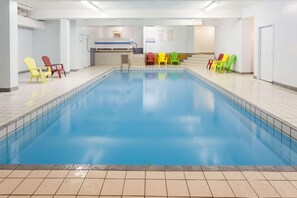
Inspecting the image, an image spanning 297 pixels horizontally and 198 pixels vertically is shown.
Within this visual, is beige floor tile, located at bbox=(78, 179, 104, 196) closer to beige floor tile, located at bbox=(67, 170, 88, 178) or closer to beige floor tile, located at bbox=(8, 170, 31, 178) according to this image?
beige floor tile, located at bbox=(67, 170, 88, 178)

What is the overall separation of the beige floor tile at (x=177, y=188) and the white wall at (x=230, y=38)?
35.1 ft

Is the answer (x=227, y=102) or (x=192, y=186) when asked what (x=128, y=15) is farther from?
(x=192, y=186)

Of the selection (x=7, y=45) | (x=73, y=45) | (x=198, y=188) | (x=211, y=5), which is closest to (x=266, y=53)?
(x=211, y=5)

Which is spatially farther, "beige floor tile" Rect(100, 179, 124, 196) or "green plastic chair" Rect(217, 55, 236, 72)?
"green plastic chair" Rect(217, 55, 236, 72)

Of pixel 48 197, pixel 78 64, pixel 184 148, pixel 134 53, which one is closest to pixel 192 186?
pixel 48 197

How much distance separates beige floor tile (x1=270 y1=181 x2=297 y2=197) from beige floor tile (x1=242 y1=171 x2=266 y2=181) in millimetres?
110

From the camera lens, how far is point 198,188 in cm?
235

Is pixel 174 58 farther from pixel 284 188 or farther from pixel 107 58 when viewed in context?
pixel 284 188

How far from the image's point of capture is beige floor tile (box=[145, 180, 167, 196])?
2.27 meters

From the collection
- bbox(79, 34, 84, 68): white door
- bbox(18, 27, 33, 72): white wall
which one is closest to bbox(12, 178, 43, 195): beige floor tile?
bbox(18, 27, 33, 72): white wall

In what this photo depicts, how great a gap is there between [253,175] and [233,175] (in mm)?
153

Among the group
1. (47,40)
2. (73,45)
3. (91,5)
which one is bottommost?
(73,45)

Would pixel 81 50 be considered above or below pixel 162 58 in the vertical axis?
above

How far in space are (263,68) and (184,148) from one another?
281 inches
